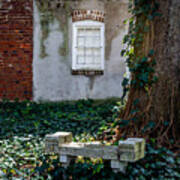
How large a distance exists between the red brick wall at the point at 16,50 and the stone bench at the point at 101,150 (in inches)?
212

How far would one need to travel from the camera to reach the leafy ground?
12.7 ft

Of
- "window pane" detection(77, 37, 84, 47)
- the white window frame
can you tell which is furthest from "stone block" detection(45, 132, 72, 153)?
"window pane" detection(77, 37, 84, 47)

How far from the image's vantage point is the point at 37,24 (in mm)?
9305

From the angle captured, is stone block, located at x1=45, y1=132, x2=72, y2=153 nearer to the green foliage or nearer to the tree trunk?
the tree trunk

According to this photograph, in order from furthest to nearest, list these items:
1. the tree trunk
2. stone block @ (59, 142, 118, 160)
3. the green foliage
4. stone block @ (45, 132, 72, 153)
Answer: the green foliage → the tree trunk → stone block @ (45, 132, 72, 153) → stone block @ (59, 142, 118, 160)

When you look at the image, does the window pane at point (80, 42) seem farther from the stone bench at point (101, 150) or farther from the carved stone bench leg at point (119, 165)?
the carved stone bench leg at point (119, 165)

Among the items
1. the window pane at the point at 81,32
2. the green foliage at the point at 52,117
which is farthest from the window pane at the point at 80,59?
the green foliage at the point at 52,117

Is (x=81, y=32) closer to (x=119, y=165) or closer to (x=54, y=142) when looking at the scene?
(x=54, y=142)

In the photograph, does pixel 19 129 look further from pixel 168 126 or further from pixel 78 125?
pixel 168 126

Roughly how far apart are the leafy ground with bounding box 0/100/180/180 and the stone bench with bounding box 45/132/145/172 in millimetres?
140

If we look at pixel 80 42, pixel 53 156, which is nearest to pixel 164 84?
pixel 53 156

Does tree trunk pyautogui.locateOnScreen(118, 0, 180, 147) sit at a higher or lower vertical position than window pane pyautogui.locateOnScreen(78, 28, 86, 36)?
lower

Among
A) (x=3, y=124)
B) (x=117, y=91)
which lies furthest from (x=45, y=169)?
(x=117, y=91)

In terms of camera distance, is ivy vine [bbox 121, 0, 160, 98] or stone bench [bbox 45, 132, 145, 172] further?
ivy vine [bbox 121, 0, 160, 98]
